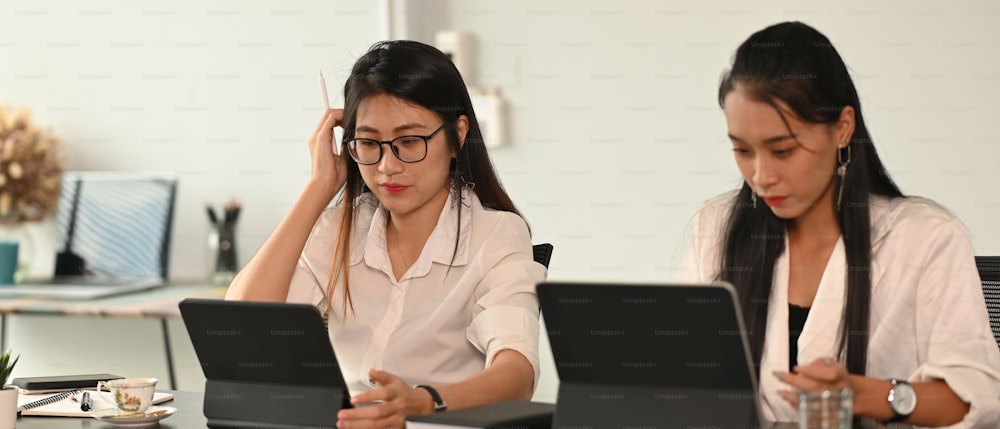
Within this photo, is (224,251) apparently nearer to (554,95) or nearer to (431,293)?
(554,95)

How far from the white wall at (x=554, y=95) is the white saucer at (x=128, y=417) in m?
2.14

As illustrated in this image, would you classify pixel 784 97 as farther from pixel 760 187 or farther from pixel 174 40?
pixel 174 40

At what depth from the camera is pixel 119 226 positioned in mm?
3881

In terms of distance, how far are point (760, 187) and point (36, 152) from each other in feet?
9.82

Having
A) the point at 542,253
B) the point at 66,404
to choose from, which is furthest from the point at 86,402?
the point at 542,253

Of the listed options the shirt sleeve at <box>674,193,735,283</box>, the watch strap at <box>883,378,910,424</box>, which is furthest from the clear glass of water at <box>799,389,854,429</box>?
the shirt sleeve at <box>674,193,735,283</box>

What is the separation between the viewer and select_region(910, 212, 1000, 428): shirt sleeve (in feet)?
5.48

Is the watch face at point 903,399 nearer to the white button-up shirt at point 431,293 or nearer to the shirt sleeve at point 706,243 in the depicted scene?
the shirt sleeve at point 706,243

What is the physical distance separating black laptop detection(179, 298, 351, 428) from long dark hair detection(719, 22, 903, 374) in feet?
2.41

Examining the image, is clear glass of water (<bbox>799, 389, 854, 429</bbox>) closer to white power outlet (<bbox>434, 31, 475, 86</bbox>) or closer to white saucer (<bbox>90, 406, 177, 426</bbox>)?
white saucer (<bbox>90, 406, 177, 426</bbox>)

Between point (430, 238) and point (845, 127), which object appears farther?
point (430, 238)

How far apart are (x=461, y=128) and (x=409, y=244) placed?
0.86 feet

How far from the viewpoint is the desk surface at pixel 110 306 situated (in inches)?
134

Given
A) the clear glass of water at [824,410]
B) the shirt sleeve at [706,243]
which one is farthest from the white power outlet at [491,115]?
the clear glass of water at [824,410]
